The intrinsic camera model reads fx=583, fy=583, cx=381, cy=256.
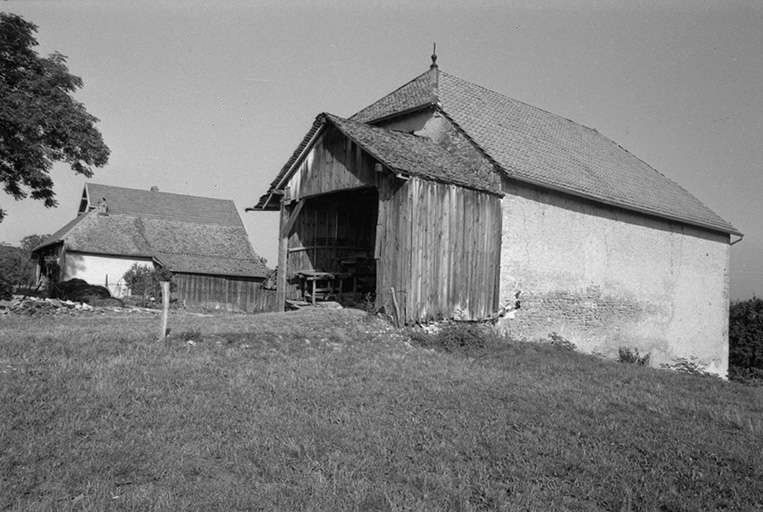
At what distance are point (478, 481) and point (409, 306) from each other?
8001 mm

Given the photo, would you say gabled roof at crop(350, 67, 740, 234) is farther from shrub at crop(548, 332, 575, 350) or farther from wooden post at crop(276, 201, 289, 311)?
wooden post at crop(276, 201, 289, 311)

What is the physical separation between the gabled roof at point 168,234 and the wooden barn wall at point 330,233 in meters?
16.8

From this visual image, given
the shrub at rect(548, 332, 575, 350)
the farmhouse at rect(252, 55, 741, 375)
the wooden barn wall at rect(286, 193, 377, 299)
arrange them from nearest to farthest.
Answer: the farmhouse at rect(252, 55, 741, 375) < the shrub at rect(548, 332, 575, 350) < the wooden barn wall at rect(286, 193, 377, 299)

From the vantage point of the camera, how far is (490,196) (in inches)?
574

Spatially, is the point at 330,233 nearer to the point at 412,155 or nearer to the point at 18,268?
the point at 412,155

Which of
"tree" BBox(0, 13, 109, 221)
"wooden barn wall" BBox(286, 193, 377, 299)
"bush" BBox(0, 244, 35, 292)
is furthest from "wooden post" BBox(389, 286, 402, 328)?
"bush" BBox(0, 244, 35, 292)

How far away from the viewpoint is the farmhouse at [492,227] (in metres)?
13.3

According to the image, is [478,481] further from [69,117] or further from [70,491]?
[69,117]

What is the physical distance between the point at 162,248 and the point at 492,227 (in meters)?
24.8

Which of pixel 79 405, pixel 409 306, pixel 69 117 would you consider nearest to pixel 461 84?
pixel 409 306

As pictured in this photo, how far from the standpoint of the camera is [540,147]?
18.3 metres

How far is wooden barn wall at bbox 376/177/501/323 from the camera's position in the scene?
12828mm

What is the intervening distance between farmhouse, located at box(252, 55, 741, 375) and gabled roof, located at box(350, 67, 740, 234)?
8 cm

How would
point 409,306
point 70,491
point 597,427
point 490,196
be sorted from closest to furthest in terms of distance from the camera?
point 70,491, point 597,427, point 409,306, point 490,196
